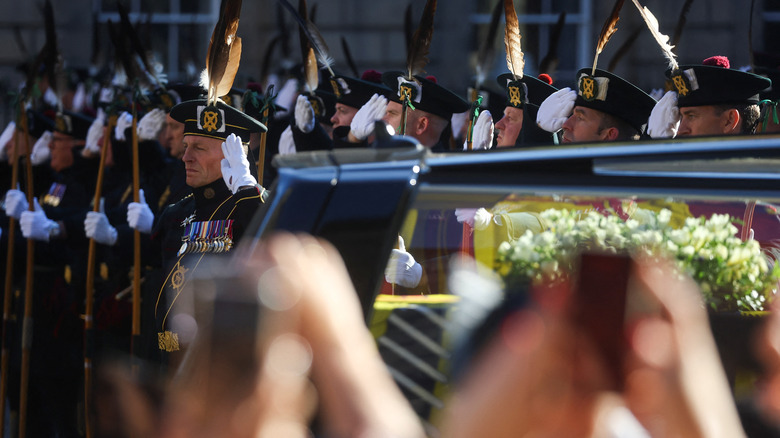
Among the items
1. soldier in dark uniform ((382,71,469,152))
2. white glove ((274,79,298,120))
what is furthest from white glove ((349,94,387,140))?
white glove ((274,79,298,120))

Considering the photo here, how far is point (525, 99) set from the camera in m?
5.18

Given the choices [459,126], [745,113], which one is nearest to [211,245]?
[745,113]

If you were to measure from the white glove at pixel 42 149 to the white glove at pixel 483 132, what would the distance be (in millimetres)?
3596

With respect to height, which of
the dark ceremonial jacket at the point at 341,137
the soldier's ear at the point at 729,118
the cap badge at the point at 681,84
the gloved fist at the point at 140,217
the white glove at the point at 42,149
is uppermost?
the cap badge at the point at 681,84

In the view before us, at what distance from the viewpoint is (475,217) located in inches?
70.6

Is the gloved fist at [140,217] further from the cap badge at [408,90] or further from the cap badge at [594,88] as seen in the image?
the cap badge at [594,88]

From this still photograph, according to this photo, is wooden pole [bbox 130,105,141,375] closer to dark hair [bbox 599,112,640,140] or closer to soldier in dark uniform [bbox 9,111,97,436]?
soldier in dark uniform [bbox 9,111,97,436]

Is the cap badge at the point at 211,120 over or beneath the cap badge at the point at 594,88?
beneath

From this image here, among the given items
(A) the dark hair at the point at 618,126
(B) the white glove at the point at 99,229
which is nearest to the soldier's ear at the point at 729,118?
(A) the dark hair at the point at 618,126

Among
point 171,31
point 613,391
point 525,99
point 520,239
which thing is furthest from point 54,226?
point 171,31

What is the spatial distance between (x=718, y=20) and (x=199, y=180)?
341 inches

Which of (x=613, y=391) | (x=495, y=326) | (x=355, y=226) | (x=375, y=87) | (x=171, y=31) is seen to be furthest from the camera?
(x=171, y=31)

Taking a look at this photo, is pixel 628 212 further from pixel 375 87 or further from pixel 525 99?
pixel 375 87

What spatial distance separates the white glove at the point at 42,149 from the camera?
7664mm
